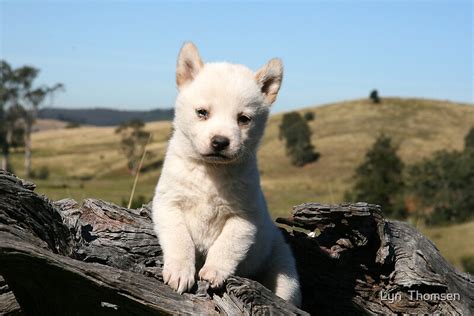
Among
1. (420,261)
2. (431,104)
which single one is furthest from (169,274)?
(431,104)

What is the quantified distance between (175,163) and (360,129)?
12967 centimetres

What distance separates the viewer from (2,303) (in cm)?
655

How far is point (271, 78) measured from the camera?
7.33 metres

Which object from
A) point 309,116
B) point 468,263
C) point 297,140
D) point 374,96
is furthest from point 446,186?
point 374,96

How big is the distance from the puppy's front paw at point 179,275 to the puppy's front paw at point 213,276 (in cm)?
13

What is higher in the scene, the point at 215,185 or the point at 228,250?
the point at 215,185

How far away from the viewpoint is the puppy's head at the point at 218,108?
628 centimetres

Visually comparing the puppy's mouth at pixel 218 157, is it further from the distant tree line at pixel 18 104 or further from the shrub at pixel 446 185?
the distant tree line at pixel 18 104

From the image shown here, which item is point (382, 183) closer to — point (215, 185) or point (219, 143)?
point (215, 185)

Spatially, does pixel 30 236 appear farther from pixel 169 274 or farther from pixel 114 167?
pixel 114 167

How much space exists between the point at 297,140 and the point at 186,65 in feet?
390

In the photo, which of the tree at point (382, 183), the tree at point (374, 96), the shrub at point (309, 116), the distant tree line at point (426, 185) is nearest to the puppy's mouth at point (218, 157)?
the tree at point (382, 183)

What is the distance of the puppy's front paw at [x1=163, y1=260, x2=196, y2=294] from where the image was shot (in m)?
5.92

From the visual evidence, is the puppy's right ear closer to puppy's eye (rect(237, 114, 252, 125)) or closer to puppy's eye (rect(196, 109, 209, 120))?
puppy's eye (rect(196, 109, 209, 120))
